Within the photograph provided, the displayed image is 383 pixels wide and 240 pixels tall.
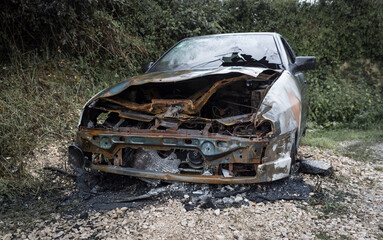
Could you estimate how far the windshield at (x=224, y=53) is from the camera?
3664mm

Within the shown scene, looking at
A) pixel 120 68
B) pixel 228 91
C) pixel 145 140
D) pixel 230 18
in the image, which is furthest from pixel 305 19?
pixel 145 140

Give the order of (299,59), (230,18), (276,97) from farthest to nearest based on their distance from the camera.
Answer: (230,18), (299,59), (276,97)

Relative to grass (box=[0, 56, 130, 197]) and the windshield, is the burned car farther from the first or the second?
grass (box=[0, 56, 130, 197])

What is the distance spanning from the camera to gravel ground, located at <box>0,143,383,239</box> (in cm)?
224

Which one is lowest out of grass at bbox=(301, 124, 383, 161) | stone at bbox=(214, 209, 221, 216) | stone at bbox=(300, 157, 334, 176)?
grass at bbox=(301, 124, 383, 161)

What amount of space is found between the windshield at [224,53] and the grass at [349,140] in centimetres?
217

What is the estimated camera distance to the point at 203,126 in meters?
3.11

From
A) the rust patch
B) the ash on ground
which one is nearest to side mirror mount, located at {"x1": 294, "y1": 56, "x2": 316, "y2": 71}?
the rust patch

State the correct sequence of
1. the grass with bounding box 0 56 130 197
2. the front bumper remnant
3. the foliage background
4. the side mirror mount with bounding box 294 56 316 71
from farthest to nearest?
the foliage background → the side mirror mount with bounding box 294 56 316 71 → the grass with bounding box 0 56 130 197 → the front bumper remnant

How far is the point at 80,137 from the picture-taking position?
10.2ft

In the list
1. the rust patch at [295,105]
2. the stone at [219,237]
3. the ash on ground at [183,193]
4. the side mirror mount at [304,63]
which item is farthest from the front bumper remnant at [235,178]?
the side mirror mount at [304,63]

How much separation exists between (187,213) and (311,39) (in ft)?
29.6

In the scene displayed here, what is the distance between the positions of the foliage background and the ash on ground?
85 centimetres

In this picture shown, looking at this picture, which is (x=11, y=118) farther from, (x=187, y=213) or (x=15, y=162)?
(x=187, y=213)
